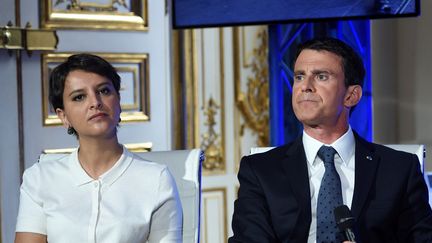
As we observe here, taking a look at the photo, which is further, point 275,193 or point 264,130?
point 264,130

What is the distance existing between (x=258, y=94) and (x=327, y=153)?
196 cm

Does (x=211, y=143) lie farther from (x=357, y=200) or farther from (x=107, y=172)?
(x=357, y=200)

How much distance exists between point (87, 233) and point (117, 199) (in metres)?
0.11

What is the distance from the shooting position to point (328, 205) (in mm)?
1804

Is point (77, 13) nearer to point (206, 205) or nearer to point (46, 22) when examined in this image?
point (46, 22)

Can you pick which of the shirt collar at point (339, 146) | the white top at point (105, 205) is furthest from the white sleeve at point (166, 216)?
the shirt collar at point (339, 146)

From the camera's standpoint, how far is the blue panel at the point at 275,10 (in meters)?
2.87

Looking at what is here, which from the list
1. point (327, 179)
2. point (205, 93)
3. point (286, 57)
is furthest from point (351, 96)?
point (205, 93)

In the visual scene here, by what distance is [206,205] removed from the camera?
12.3 feet

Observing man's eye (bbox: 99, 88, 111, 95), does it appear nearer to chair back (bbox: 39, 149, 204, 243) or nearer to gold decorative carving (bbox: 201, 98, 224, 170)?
chair back (bbox: 39, 149, 204, 243)

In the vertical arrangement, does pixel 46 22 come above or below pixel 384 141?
above

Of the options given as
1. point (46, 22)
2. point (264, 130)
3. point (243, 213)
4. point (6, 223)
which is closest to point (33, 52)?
point (46, 22)

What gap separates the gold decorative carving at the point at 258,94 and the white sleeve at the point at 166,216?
1892 millimetres

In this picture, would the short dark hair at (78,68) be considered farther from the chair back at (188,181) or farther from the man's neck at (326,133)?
the man's neck at (326,133)
